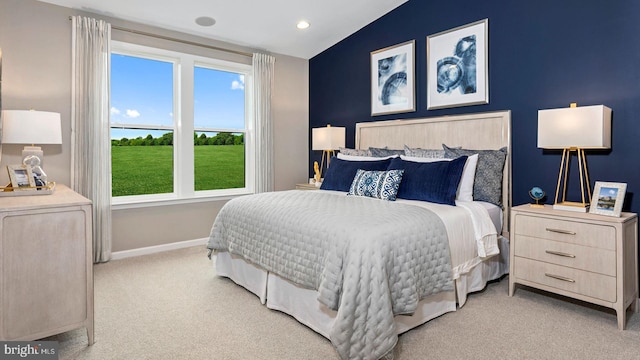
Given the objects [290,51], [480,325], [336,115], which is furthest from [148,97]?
[480,325]

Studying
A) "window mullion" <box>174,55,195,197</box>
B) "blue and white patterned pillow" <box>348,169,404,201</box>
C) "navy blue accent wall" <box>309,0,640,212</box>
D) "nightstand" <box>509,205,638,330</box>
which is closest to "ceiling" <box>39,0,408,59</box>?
"window mullion" <box>174,55,195,197</box>

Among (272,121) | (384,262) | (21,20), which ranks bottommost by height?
(384,262)

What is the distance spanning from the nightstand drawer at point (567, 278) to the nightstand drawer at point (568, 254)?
0.03 meters

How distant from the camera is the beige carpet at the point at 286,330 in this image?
1.98 meters

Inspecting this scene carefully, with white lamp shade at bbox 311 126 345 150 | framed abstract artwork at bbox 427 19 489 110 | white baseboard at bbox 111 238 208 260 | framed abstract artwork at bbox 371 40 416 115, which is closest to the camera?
framed abstract artwork at bbox 427 19 489 110

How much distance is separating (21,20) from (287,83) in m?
2.87

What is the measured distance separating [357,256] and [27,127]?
8.95 feet

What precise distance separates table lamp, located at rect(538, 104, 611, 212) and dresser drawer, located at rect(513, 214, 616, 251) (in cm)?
15

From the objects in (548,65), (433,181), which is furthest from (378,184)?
(548,65)

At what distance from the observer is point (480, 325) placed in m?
2.29

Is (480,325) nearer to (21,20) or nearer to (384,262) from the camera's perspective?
(384,262)

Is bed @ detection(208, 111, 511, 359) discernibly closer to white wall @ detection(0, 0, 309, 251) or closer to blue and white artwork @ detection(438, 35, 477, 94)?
blue and white artwork @ detection(438, 35, 477, 94)

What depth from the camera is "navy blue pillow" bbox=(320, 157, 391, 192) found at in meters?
3.41

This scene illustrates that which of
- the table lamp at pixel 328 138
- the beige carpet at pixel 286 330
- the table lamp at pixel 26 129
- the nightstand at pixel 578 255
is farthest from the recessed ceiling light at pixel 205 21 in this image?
the nightstand at pixel 578 255
